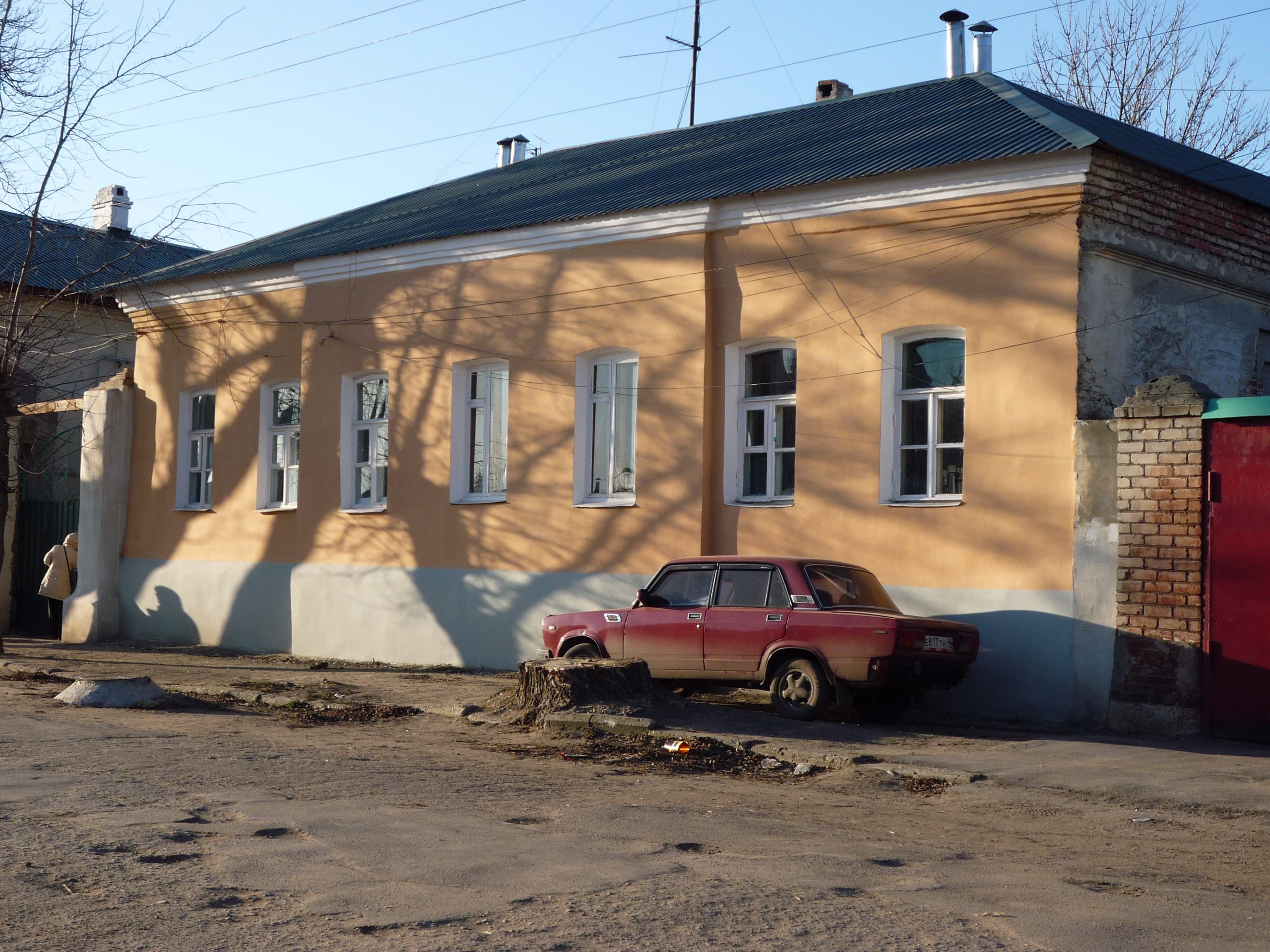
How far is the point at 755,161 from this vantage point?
15.9 metres

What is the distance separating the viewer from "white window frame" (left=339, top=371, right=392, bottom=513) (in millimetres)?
18391

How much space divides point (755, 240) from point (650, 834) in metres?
8.97

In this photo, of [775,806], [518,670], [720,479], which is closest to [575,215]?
[720,479]

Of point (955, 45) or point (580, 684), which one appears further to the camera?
point (955, 45)

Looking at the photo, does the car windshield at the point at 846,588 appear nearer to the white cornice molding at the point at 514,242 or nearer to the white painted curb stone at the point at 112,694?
the white cornice molding at the point at 514,242

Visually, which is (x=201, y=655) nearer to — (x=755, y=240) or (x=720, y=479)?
(x=720, y=479)

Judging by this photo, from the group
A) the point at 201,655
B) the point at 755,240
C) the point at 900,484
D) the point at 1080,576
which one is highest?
the point at 755,240

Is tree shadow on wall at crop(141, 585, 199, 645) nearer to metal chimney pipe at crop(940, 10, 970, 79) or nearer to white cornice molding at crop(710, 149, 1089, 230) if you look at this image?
white cornice molding at crop(710, 149, 1089, 230)

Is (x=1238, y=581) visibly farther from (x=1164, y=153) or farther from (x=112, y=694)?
(x=112, y=694)

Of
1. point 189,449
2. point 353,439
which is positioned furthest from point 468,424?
point 189,449

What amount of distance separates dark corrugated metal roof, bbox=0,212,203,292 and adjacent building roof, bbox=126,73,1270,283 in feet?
6.37

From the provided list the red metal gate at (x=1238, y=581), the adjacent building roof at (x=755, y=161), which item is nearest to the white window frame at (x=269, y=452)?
the adjacent building roof at (x=755, y=161)

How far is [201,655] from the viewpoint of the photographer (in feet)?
60.2

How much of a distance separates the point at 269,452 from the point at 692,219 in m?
8.23
